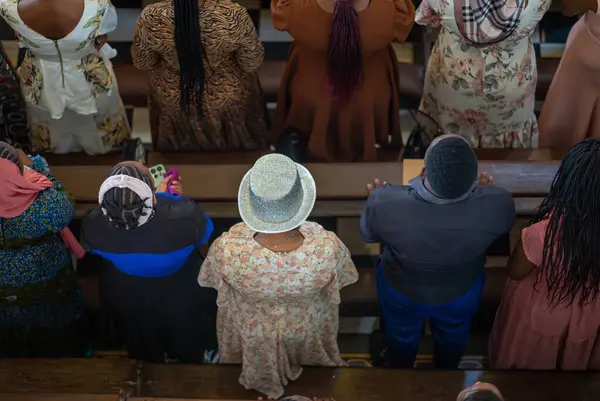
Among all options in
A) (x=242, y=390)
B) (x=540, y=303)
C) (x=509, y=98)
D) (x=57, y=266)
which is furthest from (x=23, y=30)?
(x=540, y=303)

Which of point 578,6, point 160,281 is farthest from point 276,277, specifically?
point 578,6

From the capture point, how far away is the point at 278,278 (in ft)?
6.89

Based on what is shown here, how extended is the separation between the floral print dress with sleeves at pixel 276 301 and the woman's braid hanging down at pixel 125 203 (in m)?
0.26

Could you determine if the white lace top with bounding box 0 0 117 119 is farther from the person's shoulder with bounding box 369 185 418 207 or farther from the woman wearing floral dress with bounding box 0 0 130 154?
the person's shoulder with bounding box 369 185 418 207

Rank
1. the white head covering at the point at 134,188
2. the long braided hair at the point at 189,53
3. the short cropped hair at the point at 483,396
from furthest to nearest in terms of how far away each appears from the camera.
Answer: the long braided hair at the point at 189,53, the white head covering at the point at 134,188, the short cropped hair at the point at 483,396

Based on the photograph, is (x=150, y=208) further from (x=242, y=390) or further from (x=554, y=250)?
(x=554, y=250)

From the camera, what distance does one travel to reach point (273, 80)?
11.4 feet

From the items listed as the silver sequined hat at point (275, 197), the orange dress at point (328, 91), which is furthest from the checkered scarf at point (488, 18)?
the silver sequined hat at point (275, 197)

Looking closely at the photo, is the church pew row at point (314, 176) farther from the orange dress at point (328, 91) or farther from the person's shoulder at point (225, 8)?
the person's shoulder at point (225, 8)

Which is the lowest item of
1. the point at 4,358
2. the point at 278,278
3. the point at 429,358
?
the point at 429,358

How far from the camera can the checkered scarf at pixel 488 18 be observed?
238 cm

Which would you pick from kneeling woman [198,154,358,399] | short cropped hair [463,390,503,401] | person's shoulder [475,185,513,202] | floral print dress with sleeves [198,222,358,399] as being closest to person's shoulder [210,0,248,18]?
kneeling woman [198,154,358,399]

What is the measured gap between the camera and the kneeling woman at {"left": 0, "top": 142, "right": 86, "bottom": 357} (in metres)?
2.19

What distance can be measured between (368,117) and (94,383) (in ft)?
4.67
